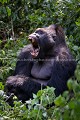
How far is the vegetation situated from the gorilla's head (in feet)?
1.42

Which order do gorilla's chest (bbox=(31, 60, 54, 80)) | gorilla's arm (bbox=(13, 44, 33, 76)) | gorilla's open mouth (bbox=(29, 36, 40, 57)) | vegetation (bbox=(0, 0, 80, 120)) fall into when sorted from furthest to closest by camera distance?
1. gorilla's arm (bbox=(13, 44, 33, 76))
2. gorilla's chest (bbox=(31, 60, 54, 80))
3. gorilla's open mouth (bbox=(29, 36, 40, 57))
4. vegetation (bbox=(0, 0, 80, 120))

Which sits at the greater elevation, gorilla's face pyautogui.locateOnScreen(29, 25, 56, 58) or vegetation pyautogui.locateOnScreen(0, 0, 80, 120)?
gorilla's face pyautogui.locateOnScreen(29, 25, 56, 58)

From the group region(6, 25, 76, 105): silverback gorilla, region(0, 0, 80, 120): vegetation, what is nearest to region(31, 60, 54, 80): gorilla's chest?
region(6, 25, 76, 105): silverback gorilla

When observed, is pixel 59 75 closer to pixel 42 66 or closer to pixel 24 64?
pixel 42 66

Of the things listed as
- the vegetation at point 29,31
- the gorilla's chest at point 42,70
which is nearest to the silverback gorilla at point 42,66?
the gorilla's chest at point 42,70

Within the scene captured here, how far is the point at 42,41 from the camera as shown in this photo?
218 inches

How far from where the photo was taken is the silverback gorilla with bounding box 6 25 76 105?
212 inches

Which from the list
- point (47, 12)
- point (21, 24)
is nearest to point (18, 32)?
point (21, 24)

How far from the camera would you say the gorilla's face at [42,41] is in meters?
5.41

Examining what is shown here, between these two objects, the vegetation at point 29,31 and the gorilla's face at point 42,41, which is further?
the gorilla's face at point 42,41

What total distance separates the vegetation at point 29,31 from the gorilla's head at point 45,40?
434 millimetres

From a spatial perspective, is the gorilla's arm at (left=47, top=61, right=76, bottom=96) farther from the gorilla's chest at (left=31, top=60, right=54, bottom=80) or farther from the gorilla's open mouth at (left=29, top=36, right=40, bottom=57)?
the gorilla's open mouth at (left=29, top=36, right=40, bottom=57)

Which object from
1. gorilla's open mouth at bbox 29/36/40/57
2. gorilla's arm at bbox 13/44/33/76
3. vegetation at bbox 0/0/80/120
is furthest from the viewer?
gorilla's arm at bbox 13/44/33/76

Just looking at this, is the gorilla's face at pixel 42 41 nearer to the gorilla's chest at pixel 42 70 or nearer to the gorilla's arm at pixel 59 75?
the gorilla's chest at pixel 42 70
